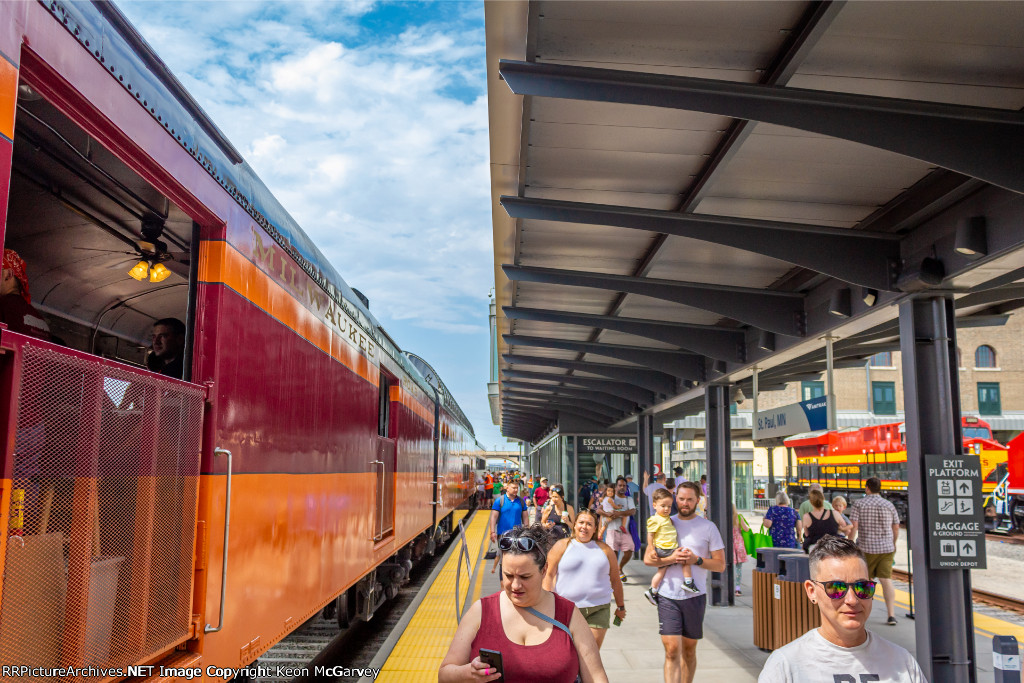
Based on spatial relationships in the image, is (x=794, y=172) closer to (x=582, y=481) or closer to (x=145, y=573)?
(x=145, y=573)

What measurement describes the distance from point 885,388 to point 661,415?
2881cm

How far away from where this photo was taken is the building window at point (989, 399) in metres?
39.7

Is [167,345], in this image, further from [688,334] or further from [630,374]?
[630,374]

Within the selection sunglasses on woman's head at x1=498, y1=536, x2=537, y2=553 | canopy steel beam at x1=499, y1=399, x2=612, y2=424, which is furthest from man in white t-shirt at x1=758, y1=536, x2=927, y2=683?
canopy steel beam at x1=499, y1=399, x2=612, y2=424

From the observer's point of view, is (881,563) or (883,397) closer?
(881,563)

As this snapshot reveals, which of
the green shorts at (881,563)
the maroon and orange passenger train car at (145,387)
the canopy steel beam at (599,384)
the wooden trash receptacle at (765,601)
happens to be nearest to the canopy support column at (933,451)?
the wooden trash receptacle at (765,601)

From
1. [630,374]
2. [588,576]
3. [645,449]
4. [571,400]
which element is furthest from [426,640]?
[571,400]

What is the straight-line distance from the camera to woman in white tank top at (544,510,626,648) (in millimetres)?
5555

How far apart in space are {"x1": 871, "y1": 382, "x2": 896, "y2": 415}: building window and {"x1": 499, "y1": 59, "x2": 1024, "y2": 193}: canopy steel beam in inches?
1565

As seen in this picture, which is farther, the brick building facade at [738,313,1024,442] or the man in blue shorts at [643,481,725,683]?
the brick building facade at [738,313,1024,442]

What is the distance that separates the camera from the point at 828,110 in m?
4.17

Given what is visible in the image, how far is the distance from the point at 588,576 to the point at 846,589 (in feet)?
10.4

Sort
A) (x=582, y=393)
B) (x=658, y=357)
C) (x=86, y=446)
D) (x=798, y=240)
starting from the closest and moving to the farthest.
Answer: (x=86, y=446), (x=798, y=240), (x=658, y=357), (x=582, y=393)

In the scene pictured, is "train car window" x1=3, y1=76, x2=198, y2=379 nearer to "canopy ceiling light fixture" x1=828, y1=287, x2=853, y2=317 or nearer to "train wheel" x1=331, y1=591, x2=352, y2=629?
"train wheel" x1=331, y1=591, x2=352, y2=629
